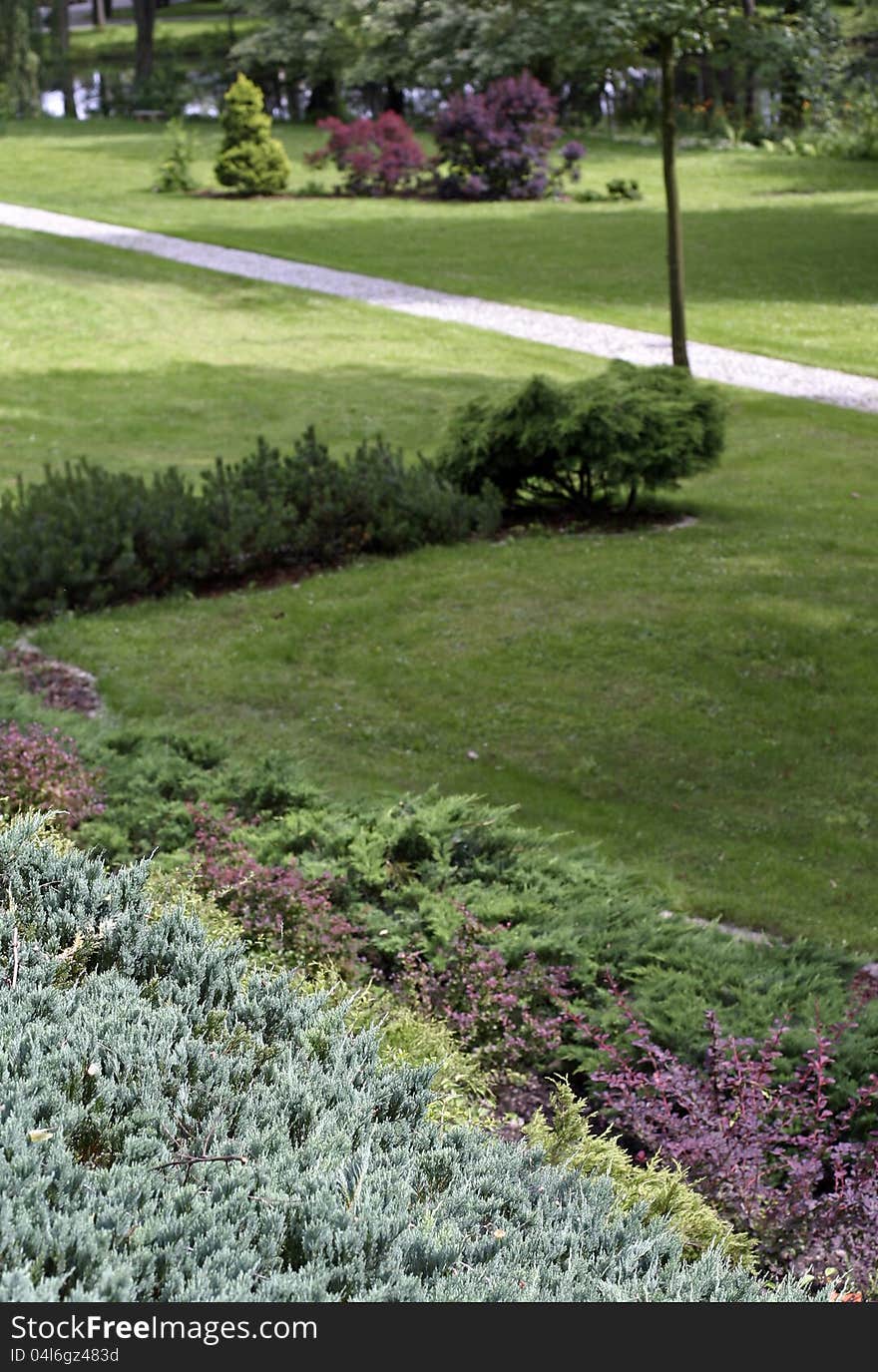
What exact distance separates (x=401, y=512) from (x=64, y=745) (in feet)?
14.9

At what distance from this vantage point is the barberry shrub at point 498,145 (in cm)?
2673

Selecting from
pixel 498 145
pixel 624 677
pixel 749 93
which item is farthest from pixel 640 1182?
pixel 749 93

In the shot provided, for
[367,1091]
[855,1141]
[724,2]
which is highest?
[724,2]

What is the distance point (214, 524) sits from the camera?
9211mm

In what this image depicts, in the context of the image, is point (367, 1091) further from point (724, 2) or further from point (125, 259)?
point (125, 259)

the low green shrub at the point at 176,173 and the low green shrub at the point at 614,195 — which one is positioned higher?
the low green shrub at the point at 176,173

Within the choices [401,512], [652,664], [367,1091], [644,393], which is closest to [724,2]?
[644,393]

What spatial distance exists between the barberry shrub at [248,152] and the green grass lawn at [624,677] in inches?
678

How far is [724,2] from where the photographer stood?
1173 cm

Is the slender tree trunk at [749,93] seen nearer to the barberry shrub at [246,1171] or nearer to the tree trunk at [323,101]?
the tree trunk at [323,101]

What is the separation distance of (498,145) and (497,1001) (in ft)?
85.5

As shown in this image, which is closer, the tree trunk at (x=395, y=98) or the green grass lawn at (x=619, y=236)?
the green grass lawn at (x=619, y=236)

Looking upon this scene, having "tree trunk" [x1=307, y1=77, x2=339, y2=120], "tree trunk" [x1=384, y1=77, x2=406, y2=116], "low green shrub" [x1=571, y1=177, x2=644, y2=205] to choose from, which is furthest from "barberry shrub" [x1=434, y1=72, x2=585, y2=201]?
"tree trunk" [x1=307, y1=77, x2=339, y2=120]

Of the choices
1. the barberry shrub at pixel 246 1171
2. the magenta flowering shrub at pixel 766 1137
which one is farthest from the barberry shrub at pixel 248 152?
the barberry shrub at pixel 246 1171
